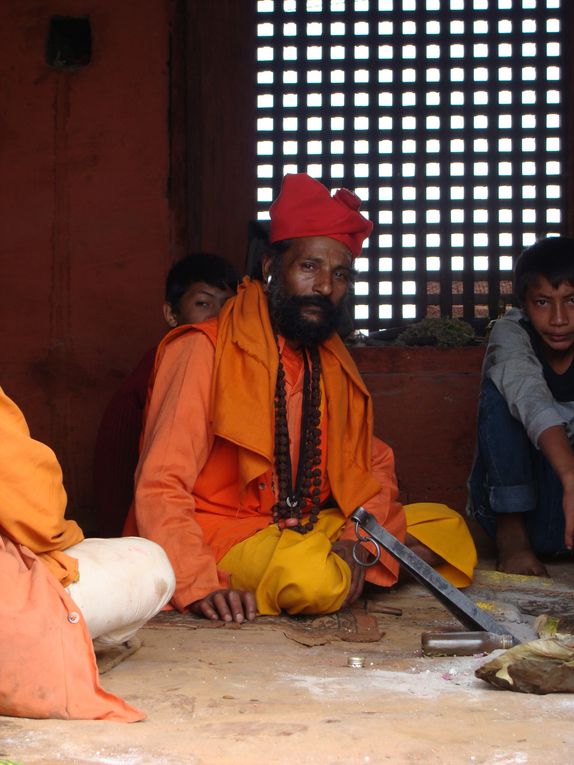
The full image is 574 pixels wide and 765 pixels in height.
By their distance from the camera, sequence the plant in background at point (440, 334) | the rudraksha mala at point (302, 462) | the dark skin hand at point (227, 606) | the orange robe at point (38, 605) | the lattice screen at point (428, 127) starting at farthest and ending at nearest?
the lattice screen at point (428, 127) < the plant in background at point (440, 334) < the rudraksha mala at point (302, 462) < the dark skin hand at point (227, 606) < the orange robe at point (38, 605)

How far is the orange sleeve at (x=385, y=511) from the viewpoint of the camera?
3.85 metres

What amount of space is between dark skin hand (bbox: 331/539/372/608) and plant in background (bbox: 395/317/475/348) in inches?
77.6

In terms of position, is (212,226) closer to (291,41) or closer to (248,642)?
(291,41)

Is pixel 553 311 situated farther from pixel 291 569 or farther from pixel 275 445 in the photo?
pixel 291 569

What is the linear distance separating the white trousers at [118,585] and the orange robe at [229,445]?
1.97 feet

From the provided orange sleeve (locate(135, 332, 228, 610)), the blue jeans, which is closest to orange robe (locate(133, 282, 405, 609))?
orange sleeve (locate(135, 332, 228, 610))

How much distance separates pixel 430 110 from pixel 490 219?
750mm

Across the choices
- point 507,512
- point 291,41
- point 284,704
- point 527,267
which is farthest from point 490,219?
point 284,704

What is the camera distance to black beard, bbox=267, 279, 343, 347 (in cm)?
392

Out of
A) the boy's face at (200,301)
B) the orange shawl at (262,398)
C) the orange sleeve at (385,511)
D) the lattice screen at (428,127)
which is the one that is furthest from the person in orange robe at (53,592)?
the lattice screen at (428,127)

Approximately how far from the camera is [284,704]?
2439mm

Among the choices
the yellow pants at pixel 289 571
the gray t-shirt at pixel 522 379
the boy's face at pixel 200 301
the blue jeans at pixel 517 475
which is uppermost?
the boy's face at pixel 200 301

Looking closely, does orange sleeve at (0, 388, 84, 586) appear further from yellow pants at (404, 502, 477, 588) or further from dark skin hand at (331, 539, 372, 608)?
yellow pants at (404, 502, 477, 588)

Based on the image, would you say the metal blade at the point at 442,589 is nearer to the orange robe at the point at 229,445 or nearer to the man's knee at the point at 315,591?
the man's knee at the point at 315,591
